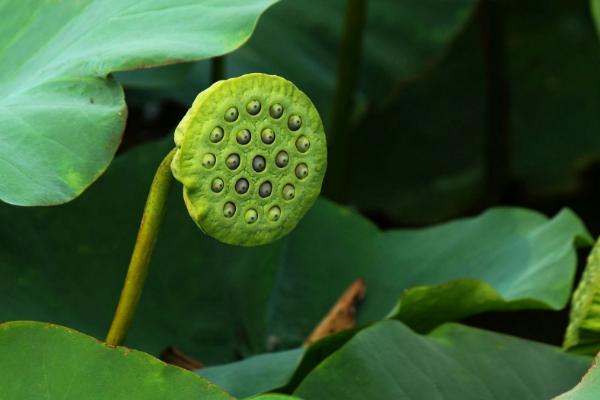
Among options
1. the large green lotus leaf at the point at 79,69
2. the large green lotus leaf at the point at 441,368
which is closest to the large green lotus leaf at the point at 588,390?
the large green lotus leaf at the point at 441,368

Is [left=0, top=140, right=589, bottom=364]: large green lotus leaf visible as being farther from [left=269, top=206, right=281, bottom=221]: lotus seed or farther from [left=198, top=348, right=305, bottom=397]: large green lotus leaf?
[left=269, top=206, right=281, bottom=221]: lotus seed

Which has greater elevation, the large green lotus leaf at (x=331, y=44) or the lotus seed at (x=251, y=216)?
the lotus seed at (x=251, y=216)

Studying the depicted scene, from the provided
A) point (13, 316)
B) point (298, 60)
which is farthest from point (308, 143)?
point (298, 60)

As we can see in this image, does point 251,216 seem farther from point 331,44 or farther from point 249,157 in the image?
point 331,44

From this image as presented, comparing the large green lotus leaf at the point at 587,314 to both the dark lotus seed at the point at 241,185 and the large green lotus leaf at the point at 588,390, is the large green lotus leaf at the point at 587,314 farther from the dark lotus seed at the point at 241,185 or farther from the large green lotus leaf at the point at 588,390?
the dark lotus seed at the point at 241,185

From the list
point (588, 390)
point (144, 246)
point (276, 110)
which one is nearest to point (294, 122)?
point (276, 110)

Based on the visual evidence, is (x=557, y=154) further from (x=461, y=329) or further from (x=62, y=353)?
(x=62, y=353)

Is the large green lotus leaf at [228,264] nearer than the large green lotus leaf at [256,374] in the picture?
No
